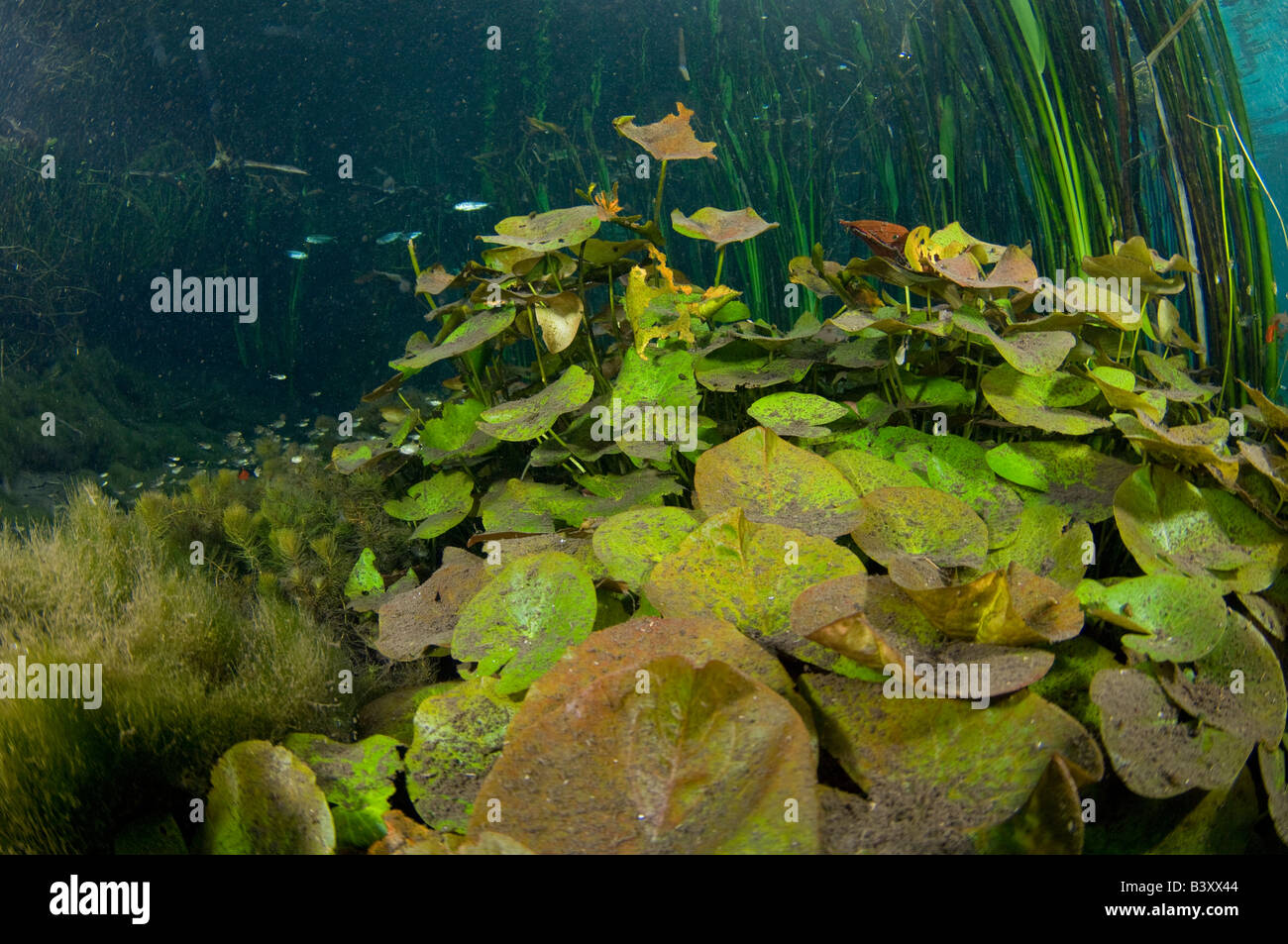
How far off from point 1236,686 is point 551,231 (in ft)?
5.74

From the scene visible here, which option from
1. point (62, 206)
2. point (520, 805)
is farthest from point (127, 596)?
point (62, 206)

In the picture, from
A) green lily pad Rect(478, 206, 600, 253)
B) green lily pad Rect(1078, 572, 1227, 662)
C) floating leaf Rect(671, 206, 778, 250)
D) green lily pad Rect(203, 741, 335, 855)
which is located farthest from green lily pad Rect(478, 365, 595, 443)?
green lily pad Rect(1078, 572, 1227, 662)

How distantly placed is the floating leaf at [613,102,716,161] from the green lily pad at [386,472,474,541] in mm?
1172

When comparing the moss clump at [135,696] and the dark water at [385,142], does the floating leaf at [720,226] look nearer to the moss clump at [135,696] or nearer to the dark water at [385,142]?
the moss clump at [135,696]

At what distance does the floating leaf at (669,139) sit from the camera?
2148 millimetres

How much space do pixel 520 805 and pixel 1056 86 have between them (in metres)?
3.09

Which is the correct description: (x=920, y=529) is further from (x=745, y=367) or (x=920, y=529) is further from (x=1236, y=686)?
(x=745, y=367)

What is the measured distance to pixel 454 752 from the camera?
43.7 inches

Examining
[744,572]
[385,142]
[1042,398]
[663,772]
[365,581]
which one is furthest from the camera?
[385,142]

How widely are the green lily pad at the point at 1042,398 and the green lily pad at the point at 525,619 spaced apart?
109 centimetres

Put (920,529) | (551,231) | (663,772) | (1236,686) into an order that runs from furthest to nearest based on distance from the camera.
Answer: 1. (551,231)
2. (920,529)
3. (1236,686)
4. (663,772)

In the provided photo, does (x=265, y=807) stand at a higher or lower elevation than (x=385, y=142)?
lower

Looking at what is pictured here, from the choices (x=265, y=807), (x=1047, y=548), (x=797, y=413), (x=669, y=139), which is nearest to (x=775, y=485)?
(x=797, y=413)

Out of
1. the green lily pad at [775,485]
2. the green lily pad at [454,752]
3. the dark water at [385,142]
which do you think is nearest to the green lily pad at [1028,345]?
the green lily pad at [775,485]
